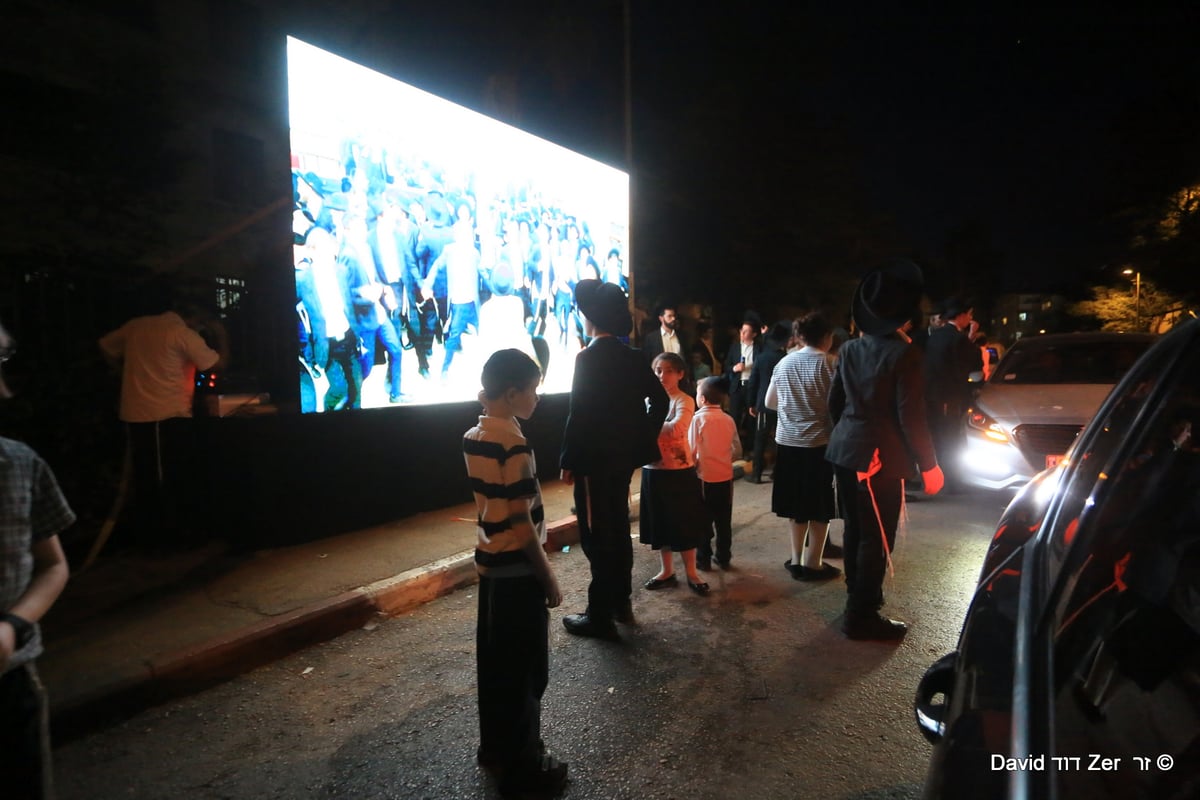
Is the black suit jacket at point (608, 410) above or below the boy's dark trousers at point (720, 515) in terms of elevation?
above

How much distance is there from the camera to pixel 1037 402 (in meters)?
6.02

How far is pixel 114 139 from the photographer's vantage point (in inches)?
219

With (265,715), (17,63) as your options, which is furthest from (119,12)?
(265,715)

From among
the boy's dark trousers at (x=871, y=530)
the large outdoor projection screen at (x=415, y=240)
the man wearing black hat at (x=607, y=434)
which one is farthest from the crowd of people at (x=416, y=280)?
the boy's dark trousers at (x=871, y=530)

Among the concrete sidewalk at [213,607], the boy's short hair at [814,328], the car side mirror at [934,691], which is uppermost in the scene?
the boy's short hair at [814,328]

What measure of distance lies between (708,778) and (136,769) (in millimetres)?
2366

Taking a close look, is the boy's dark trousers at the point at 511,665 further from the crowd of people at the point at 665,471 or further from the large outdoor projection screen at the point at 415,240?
the large outdoor projection screen at the point at 415,240

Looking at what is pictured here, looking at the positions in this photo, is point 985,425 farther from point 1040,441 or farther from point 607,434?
point 607,434

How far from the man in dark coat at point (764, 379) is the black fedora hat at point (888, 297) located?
3130 millimetres

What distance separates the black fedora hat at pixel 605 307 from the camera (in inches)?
156

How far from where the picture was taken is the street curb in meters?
3.18

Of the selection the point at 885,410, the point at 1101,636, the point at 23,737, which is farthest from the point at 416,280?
the point at 1101,636

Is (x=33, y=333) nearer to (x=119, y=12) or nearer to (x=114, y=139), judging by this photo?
(x=114, y=139)

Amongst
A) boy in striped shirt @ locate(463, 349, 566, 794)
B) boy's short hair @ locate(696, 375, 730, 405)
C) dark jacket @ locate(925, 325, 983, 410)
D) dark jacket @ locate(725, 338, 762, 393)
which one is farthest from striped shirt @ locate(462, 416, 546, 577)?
dark jacket @ locate(725, 338, 762, 393)
